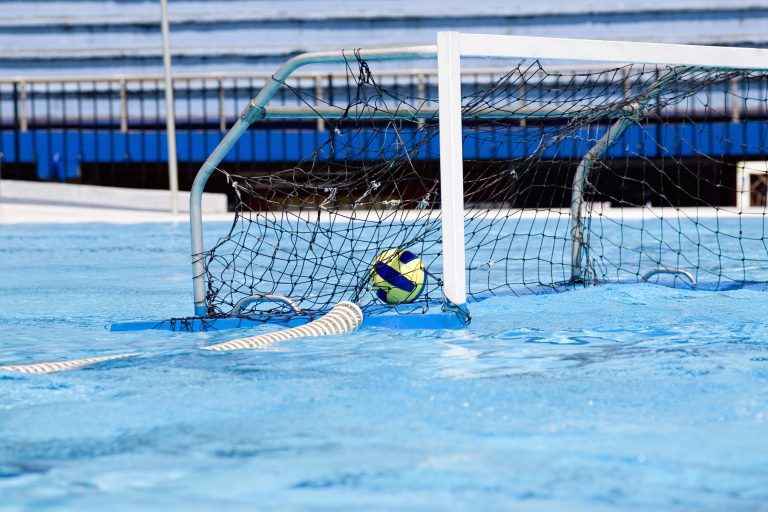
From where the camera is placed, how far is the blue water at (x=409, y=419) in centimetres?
250

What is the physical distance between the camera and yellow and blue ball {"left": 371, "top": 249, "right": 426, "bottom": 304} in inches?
211

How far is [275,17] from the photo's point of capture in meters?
18.9

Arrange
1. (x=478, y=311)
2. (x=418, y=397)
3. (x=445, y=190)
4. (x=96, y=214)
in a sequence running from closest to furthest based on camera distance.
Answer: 1. (x=418, y=397)
2. (x=445, y=190)
3. (x=478, y=311)
4. (x=96, y=214)

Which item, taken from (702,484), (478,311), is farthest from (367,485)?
(478,311)

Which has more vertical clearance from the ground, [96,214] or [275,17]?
[275,17]

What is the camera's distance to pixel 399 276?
17.6ft

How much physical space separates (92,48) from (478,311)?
15154 mm

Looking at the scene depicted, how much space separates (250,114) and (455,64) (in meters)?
0.98

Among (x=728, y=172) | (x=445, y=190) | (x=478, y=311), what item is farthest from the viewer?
(x=728, y=172)

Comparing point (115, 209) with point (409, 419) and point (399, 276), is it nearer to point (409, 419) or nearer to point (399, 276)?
point (399, 276)

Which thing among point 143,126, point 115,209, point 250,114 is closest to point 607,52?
point 250,114

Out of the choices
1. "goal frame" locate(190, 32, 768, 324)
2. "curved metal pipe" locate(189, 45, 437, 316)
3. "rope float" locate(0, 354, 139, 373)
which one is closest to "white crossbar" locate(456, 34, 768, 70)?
"goal frame" locate(190, 32, 768, 324)

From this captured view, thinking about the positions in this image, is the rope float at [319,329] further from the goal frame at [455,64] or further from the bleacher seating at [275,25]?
the bleacher seating at [275,25]

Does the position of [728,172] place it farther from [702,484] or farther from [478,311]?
[702,484]
